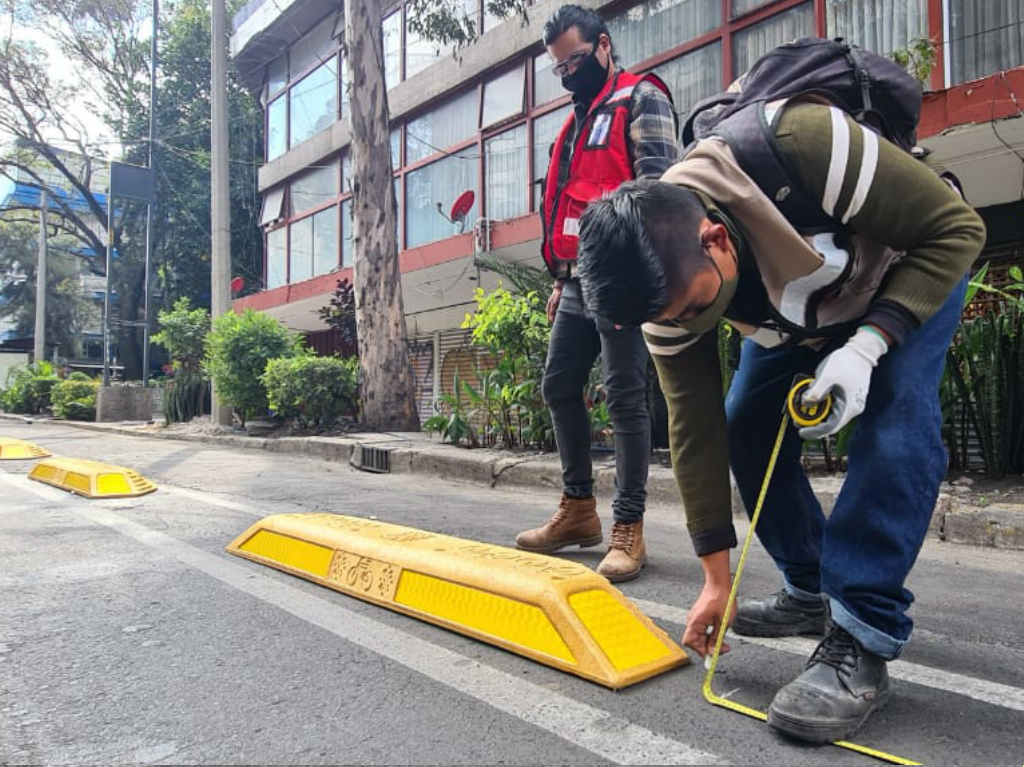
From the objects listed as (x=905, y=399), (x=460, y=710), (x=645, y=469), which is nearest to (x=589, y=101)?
(x=645, y=469)

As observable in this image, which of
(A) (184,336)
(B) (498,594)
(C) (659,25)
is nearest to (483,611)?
(B) (498,594)

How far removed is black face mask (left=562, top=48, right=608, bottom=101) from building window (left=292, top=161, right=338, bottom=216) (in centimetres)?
1429

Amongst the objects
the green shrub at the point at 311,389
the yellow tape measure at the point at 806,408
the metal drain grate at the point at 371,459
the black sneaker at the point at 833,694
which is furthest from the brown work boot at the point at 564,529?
the green shrub at the point at 311,389

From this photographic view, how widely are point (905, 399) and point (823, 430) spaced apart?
0.26 metres

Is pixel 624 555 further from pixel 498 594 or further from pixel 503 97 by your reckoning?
pixel 503 97

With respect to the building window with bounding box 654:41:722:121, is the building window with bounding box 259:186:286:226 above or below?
above

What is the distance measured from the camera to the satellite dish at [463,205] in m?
12.4

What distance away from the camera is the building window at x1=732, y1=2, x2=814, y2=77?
8.41 meters

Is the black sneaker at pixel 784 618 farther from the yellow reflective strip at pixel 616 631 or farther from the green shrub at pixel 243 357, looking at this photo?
the green shrub at pixel 243 357

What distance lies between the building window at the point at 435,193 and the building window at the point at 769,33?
5.03 meters

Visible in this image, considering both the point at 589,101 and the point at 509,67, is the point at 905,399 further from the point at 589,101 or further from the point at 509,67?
the point at 509,67

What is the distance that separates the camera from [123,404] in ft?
58.4

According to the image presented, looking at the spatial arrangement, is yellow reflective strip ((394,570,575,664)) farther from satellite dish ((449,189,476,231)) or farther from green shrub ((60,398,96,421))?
green shrub ((60,398,96,421))

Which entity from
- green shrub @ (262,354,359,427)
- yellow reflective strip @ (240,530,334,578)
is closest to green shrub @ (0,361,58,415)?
green shrub @ (262,354,359,427)
